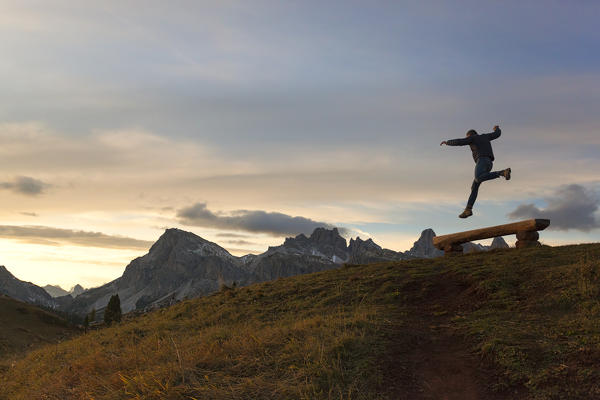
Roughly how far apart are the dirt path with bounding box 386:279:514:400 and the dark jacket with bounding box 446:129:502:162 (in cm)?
800

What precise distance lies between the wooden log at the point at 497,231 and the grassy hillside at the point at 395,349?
90.6 inches

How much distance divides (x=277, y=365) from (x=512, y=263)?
11341mm

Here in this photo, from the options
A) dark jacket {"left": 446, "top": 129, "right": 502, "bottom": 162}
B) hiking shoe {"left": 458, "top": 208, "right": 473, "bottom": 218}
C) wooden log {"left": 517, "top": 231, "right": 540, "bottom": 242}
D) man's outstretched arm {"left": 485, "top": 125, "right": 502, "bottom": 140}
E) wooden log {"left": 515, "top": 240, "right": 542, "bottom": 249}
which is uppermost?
man's outstretched arm {"left": 485, "top": 125, "right": 502, "bottom": 140}

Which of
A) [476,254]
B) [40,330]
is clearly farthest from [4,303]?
[476,254]

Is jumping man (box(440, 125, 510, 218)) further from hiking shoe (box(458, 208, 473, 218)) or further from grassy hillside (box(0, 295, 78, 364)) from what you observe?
grassy hillside (box(0, 295, 78, 364))

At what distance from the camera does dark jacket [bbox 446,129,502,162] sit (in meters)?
17.9

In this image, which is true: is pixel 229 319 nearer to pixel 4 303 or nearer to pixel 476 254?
pixel 476 254

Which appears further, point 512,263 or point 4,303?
point 4,303

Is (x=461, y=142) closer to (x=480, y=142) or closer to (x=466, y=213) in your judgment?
(x=480, y=142)

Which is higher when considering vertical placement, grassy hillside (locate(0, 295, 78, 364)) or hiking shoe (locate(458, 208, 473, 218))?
hiking shoe (locate(458, 208, 473, 218))

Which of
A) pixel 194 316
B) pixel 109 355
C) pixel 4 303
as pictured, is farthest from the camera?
pixel 4 303

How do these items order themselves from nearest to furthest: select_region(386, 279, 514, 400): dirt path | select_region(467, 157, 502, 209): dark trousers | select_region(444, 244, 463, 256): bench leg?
select_region(386, 279, 514, 400): dirt path < select_region(467, 157, 502, 209): dark trousers < select_region(444, 244, 463, 256): bench leg

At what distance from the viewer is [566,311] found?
11.2 metres

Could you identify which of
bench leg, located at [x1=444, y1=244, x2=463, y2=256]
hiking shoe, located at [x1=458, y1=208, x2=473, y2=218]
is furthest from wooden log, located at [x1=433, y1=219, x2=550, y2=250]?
hiking shoe, located at [x1=458, y1=208, x2=473, y2=218]
